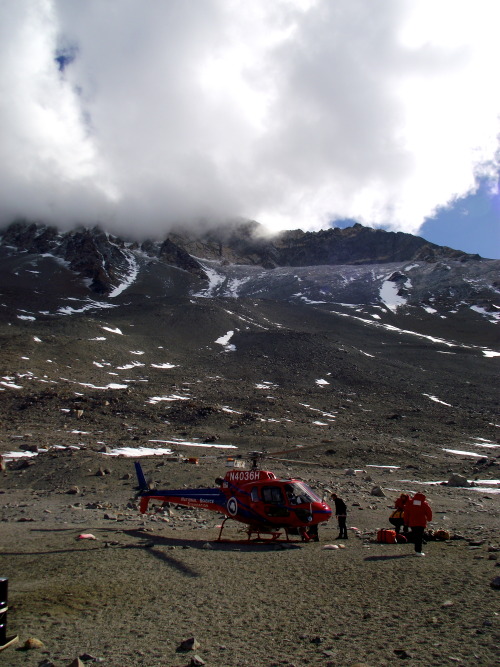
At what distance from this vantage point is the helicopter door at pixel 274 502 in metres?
13.2

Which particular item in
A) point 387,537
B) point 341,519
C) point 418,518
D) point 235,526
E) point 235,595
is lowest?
point 235,526

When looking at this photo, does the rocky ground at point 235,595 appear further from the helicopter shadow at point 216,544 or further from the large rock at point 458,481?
the large rock at point 458,481

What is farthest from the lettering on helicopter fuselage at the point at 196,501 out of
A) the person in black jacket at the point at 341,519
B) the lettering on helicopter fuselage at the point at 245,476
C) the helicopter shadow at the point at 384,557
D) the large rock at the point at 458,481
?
the large rock at the point at 458,481

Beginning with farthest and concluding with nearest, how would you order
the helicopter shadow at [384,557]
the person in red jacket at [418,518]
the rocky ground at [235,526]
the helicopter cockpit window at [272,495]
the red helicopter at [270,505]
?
the helicopter cockpit window at [272,495], the red helicopter at [270,505], the person in red jacket at [418,518], the helicopter shadow at [384,557], the rocky ground at [235,526]

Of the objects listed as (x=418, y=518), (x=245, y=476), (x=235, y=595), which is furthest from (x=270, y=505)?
(x=235, y=595)

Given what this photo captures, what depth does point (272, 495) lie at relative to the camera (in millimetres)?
13406

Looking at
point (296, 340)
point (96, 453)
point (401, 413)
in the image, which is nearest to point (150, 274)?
point (296, 340)

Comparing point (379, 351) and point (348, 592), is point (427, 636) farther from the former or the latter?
point (379, 351)

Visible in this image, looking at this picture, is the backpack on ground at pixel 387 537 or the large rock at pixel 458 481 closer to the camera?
the backpack on ground at pixel 387 537

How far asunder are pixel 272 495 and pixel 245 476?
1.23 metres

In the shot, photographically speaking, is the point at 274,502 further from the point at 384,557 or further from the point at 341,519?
the point at 384,557

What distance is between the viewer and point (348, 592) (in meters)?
7.85

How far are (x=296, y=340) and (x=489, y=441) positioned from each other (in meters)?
38.2

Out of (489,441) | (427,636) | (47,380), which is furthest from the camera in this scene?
(47,380)
